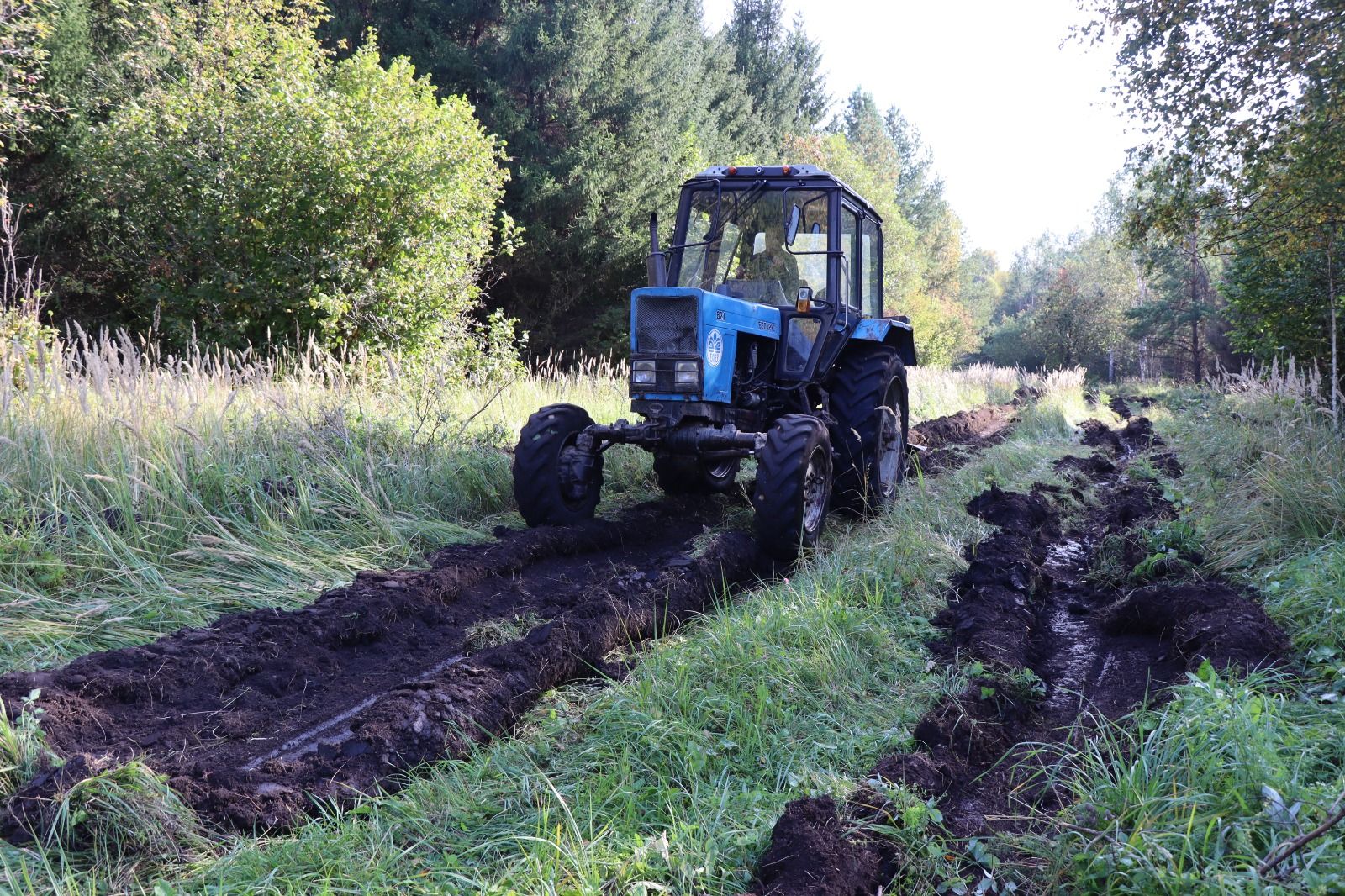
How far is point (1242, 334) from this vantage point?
12.8 m

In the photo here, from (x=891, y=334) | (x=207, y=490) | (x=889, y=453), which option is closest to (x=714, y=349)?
(x=889, y=453)

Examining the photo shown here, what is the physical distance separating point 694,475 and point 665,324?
5.62 ft

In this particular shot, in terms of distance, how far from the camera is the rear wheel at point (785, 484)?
5.64m

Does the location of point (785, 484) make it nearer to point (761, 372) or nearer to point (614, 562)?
point (614, 562)

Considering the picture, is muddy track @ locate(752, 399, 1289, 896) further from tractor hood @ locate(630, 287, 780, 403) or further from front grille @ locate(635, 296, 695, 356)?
front grille @ locate(635, 296, 695, 356)

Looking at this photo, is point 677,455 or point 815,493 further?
point 677,455

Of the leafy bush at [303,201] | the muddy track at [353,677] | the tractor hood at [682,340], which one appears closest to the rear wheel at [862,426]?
the tractor hood at [682,340]

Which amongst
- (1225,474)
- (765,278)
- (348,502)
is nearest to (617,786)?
(348,502)

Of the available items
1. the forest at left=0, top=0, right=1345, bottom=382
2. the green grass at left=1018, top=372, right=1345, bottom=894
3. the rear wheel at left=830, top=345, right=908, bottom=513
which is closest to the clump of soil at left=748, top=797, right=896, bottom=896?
the green grass at left=1018, top=372, right=1345, bottom=894

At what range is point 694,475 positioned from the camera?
7.59m

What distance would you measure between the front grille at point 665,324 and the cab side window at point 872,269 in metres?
2.16

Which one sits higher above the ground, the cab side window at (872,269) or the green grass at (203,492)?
the cab side window at (872,269)

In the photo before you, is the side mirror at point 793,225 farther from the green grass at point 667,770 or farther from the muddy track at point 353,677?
the green grass at point 667,770

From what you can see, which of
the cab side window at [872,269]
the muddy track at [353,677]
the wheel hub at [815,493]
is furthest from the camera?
the cab side window at [872,269]
